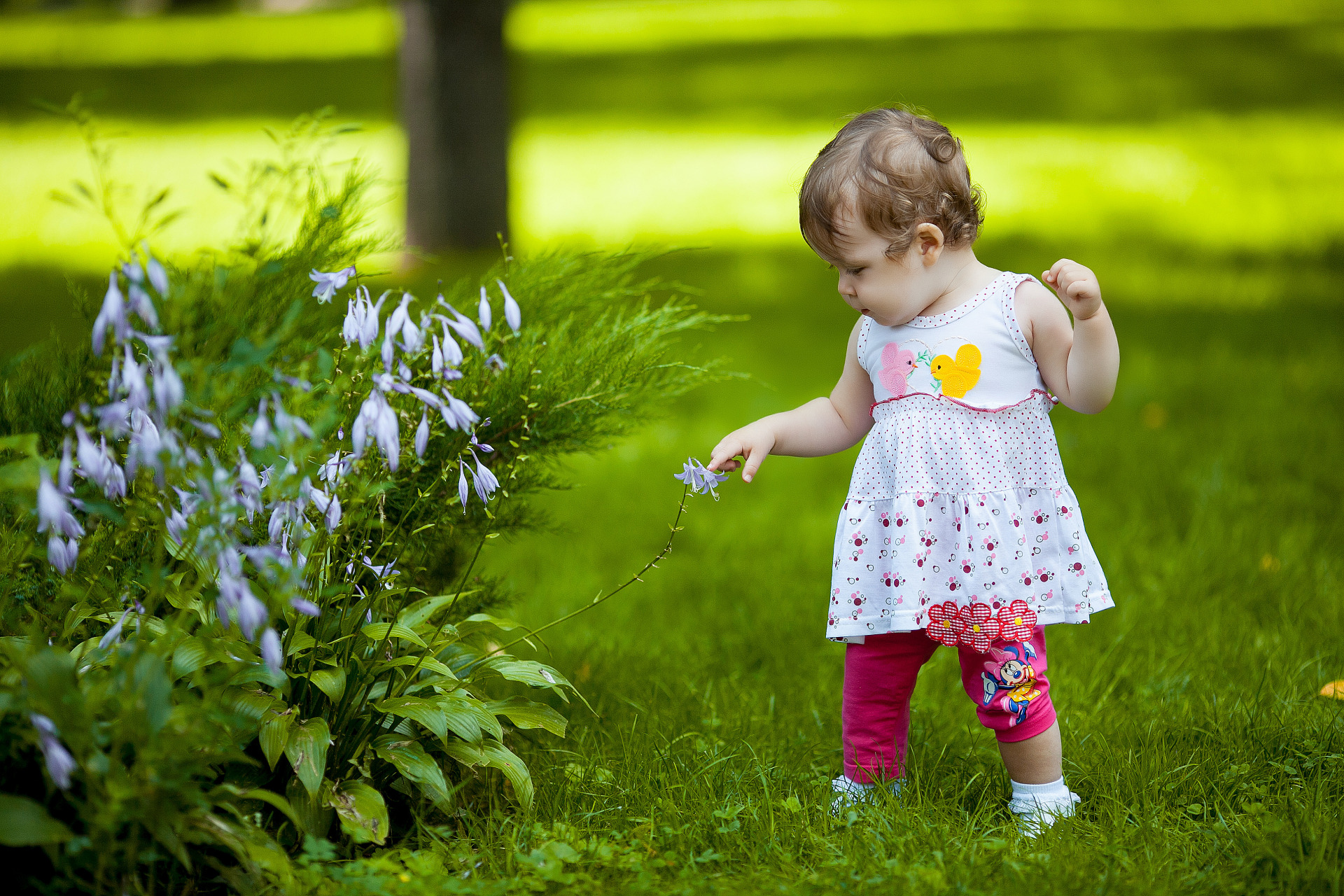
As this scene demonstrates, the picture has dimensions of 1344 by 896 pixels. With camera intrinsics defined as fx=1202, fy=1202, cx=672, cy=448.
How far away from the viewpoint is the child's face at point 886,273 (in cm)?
246

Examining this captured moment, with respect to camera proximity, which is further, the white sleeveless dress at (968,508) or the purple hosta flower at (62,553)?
the white sleeveless dress at (968,508)

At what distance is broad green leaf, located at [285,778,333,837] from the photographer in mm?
2197

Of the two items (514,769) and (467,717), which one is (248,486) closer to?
(467,717)

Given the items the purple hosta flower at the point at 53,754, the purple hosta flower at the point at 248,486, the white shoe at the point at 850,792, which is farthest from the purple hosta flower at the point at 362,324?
the white shoe at the point at 850,792

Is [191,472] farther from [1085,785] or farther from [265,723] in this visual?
[1085,785]

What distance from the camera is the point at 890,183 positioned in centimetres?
240

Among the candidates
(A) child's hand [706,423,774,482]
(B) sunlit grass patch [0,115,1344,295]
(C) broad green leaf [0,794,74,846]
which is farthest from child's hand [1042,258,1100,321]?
(B) sunlit grass patch [0,115,1344,295]

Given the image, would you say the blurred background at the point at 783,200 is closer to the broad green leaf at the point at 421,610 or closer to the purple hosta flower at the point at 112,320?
the purple hosta flower at the point at 112,320

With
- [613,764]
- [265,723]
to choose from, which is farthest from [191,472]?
[613,764]

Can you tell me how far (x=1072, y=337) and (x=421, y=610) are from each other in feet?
4.81

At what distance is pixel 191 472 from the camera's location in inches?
77.2

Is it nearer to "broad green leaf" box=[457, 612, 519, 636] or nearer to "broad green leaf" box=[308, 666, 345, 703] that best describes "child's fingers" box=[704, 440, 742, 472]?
"broad green leaf" box=[457, 612, 519, 636]

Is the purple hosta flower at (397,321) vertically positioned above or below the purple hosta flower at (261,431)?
above

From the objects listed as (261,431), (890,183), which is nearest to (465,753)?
(261,431)
